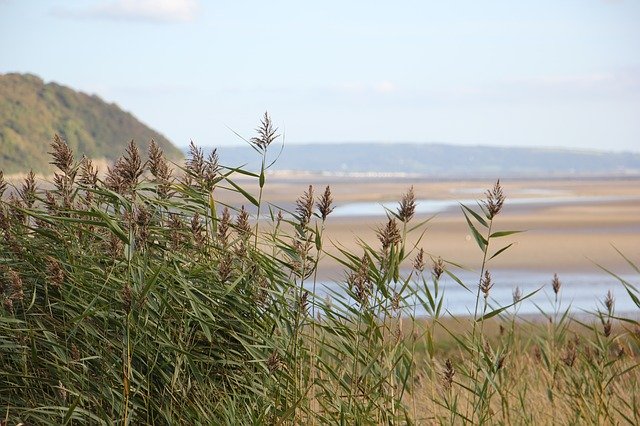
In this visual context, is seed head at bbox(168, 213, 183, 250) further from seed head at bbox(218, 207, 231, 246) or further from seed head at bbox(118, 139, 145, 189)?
seed head at bbox(118, 139, 145, 189)

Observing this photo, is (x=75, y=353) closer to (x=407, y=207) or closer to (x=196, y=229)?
(x=196, y=229)

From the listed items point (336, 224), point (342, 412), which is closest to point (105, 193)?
point (342, 412)

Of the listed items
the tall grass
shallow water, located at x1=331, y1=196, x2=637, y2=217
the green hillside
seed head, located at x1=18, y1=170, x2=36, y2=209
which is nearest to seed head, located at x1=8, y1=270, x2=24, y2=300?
the tall grass

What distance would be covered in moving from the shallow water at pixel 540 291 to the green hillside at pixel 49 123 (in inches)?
2680

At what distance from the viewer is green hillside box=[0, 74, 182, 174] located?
295 ft

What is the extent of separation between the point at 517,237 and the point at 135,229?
31.5 metres

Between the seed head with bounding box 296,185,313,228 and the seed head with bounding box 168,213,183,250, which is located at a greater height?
the seed head with bounding box 296,185,313,228

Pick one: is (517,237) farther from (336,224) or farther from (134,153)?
(134,153)

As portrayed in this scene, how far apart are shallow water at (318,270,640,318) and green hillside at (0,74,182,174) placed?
68073 millimetres

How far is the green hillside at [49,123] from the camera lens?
9006cm

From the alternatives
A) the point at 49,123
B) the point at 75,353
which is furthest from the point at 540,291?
the point at 49,123

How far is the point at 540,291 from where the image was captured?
2205 centimetres

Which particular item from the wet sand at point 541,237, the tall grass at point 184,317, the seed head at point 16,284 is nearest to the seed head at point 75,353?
the tall grass at point 184,317

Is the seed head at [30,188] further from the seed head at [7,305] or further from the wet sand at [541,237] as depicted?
the wet sand at [541,237]
